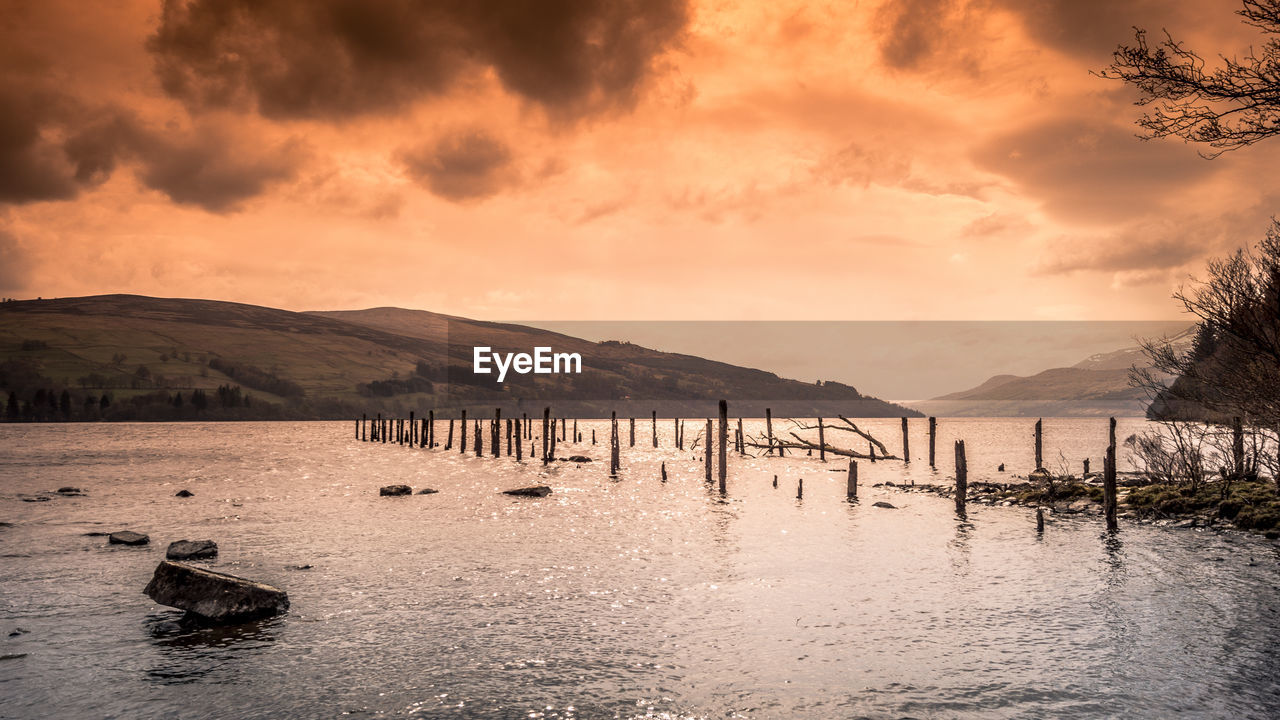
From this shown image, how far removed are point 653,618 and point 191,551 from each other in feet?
49.8

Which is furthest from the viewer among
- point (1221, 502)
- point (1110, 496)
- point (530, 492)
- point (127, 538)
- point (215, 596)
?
point (530, 492)

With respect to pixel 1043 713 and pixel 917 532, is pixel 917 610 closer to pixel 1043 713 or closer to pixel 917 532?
pixel 1043 713

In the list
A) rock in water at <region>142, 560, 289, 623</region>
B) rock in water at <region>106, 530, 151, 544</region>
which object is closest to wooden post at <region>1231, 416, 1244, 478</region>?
rock in water at <region>142, 560, 289, 623</region>

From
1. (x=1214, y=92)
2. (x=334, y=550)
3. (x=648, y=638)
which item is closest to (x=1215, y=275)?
(x=1214, y=92)

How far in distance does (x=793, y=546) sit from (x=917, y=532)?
18.6ft

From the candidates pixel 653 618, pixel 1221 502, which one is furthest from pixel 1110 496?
pixel 653 618

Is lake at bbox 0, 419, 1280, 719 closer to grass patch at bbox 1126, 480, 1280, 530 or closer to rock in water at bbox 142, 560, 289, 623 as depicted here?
rock in water at bbox 142, 560, 289, 623

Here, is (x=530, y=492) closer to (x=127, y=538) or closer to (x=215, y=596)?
(x=127, y=538)

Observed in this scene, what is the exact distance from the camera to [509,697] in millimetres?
11102

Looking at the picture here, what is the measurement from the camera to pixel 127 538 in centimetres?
Result: 2455

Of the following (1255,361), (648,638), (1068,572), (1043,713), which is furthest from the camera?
(1255,361)

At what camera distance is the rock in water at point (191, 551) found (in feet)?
71.3

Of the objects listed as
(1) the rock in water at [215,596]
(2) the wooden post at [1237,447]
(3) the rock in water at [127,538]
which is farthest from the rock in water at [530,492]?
(2) the wooden post at [1237,447]

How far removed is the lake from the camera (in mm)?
11117
